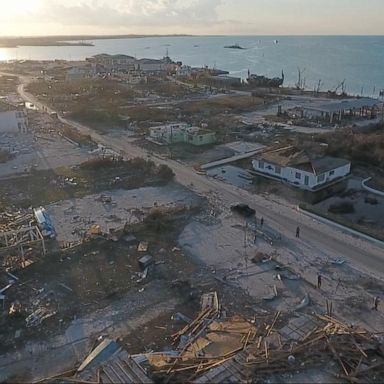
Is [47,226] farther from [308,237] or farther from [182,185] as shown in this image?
[308,237]

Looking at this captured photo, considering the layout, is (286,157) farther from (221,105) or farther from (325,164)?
(221,105)

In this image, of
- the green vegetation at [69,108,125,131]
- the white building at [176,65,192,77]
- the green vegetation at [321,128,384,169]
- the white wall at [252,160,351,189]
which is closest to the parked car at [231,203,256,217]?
the white wall at [252,160,351,189]

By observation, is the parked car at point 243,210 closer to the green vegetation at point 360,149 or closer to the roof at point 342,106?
the green vegetation at point 360,149

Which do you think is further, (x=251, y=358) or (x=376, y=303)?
(x=376, y=303)

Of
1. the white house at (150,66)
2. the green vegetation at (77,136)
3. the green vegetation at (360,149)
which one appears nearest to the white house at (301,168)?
the green vegetation at (360,149)

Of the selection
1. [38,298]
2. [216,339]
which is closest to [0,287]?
[38,298]

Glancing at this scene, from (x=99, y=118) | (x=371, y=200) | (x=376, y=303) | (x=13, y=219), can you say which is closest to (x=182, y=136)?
(x=99, y=118)

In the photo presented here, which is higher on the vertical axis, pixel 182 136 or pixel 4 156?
pixel 182 136
